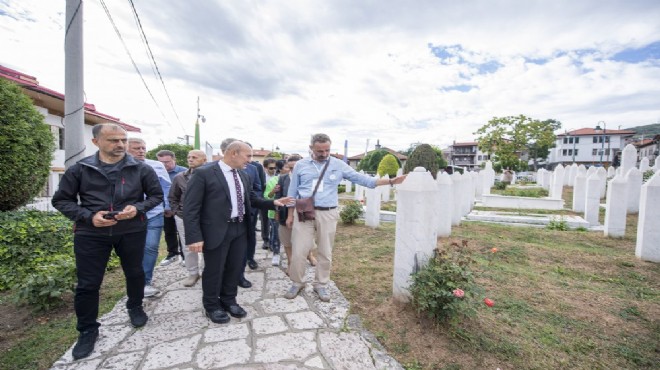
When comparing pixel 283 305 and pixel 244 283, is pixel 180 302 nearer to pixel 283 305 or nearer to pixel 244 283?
pixel 244 283

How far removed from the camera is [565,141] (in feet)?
191

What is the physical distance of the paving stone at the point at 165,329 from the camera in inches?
106

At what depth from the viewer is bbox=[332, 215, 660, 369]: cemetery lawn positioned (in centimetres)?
258

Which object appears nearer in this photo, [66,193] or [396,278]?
[66,193]

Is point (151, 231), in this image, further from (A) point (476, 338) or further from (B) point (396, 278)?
(A) point (476, 338)

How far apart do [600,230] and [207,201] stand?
1054 cm

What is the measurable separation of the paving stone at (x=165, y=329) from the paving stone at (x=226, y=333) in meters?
0.15

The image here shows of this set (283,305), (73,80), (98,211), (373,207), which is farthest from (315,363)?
(373,207)

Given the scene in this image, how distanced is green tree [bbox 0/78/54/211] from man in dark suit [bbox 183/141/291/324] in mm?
4346

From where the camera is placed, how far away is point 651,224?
529cm

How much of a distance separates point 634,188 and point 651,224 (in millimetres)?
7081

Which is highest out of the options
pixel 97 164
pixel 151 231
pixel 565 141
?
pixel 565 141

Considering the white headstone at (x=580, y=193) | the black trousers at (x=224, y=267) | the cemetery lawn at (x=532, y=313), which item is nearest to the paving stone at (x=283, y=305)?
the black trousers at (x=224, y=267)

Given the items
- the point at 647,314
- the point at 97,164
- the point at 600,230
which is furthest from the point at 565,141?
the point at 97,164
